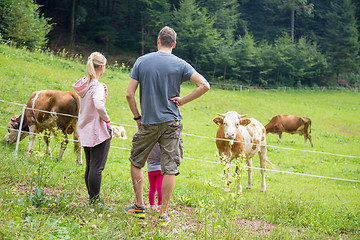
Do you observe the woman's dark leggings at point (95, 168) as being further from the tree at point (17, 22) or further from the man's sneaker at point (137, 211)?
the tree at point (17, 22)

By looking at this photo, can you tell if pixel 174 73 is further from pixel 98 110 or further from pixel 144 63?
pixel 98 110

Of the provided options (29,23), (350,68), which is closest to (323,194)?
(29,23)

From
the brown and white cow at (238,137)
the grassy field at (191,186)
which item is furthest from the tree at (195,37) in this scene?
the brown and white cow at (238,137)

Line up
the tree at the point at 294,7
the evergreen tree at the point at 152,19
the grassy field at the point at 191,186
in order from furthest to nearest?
the tree at the point at 294,7, the evergreen tree at the point at 152,19, the grassy field at the point at 191,186

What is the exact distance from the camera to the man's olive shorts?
3900 mm

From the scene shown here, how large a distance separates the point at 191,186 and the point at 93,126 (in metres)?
3.48

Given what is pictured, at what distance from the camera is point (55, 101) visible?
8195mm

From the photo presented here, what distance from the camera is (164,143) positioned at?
3.95m

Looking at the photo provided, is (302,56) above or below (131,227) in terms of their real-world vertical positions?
above

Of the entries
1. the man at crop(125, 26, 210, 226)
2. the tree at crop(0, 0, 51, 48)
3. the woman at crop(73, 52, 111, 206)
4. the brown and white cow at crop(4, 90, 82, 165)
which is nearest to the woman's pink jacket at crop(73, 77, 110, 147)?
the woman at crop(73, 52, 111, 206)

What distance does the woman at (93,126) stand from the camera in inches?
166

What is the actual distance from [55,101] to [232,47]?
34086 millimetres

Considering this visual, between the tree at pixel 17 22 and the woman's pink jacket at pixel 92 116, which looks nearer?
the woman's pink jacket at pixel 92 116

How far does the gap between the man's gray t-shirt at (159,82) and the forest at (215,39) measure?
32338 millimetres
